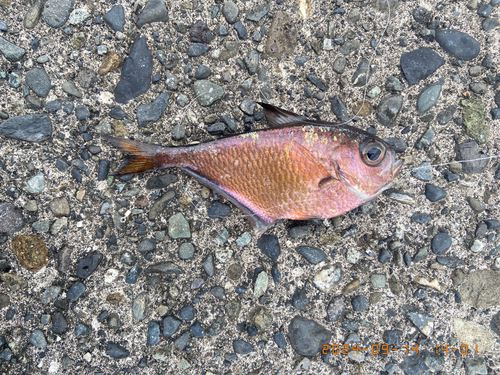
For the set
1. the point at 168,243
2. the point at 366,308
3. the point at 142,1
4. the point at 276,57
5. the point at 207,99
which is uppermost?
the point at 142,1

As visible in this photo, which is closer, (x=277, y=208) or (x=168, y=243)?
(x=277, y=208)

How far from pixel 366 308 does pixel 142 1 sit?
3.20 meters

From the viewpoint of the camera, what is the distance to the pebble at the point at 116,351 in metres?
2.43

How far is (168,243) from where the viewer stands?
2.49 m

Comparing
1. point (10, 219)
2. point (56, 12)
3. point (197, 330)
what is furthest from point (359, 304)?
point (56, 12)

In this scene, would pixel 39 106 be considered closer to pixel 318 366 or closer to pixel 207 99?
pixel 207 99

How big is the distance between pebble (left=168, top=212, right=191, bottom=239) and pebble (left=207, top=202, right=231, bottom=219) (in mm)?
216

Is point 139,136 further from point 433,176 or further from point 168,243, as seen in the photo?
point 433,176

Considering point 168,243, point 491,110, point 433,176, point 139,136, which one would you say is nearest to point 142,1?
point 139,136

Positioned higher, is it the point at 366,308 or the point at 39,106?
the point at 39,106

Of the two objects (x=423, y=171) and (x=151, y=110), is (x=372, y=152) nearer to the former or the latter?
(x=423, y=171)

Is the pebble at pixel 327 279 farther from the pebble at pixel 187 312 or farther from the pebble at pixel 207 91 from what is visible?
the pebble at pixel 207 91

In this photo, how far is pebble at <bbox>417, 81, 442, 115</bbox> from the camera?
2.54 meters

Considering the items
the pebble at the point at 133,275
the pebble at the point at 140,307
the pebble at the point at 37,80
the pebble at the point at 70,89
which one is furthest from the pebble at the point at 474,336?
the pebble at the point at 37,80
